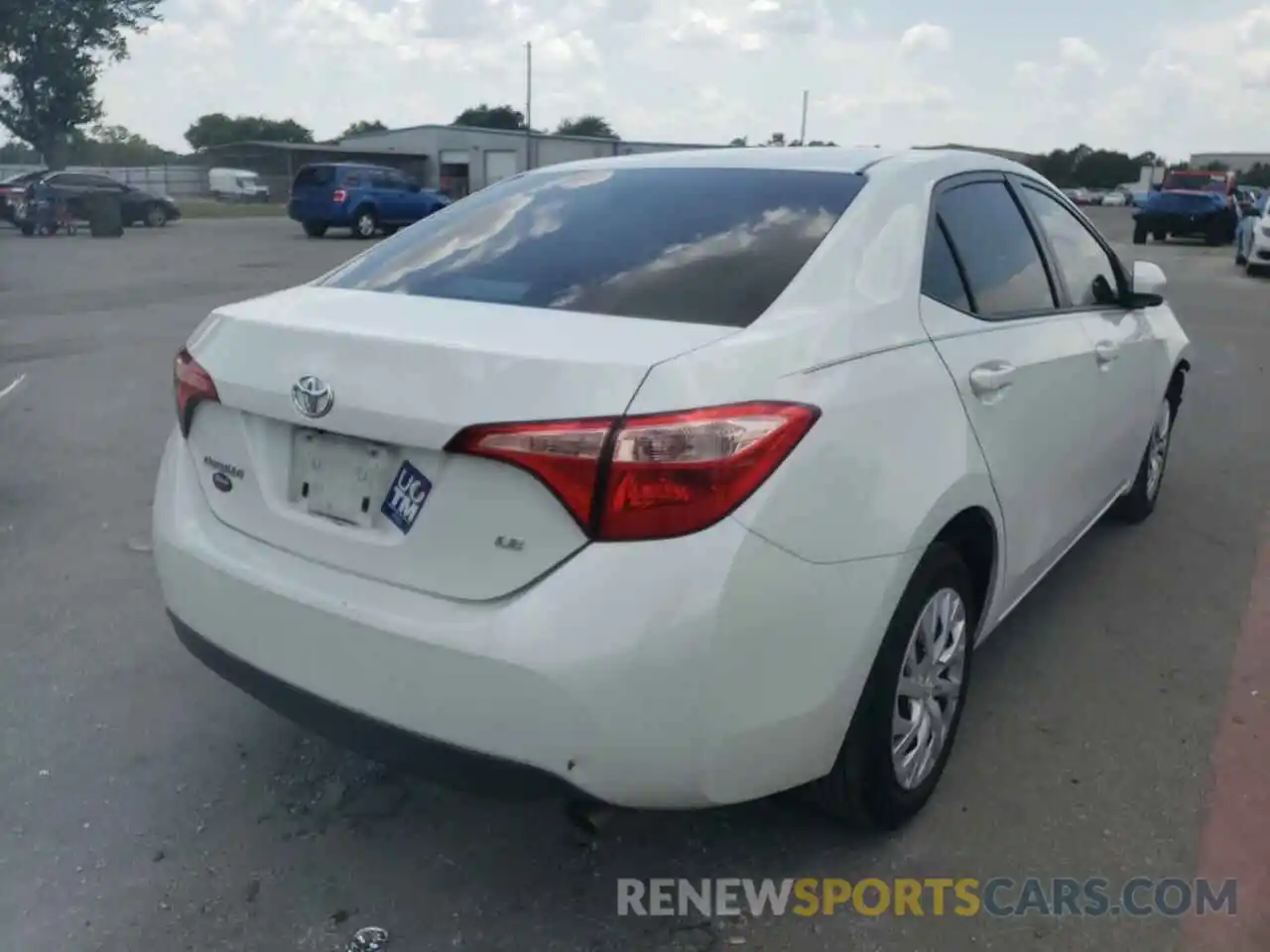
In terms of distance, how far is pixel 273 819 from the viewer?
2.93 meters

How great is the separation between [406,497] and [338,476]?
0.19 metres

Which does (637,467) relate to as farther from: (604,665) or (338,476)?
(338,476)

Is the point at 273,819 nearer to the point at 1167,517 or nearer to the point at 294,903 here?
the point at 294,903

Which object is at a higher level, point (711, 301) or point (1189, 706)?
point (711, 301)

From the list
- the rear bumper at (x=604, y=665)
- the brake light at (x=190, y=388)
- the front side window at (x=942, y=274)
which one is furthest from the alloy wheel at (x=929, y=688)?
the brake light at (x=190, y=388)

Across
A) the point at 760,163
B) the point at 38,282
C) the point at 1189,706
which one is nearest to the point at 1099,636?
the point at 1189,706

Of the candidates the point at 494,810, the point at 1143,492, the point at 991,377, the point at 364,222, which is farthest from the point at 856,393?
the point at 364,222

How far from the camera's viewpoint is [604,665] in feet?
6.95

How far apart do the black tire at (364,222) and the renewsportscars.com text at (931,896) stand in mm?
25942

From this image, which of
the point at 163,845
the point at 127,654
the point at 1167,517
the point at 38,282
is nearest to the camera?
the point at 163,845

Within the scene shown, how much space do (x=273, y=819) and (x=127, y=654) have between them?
4.02ft

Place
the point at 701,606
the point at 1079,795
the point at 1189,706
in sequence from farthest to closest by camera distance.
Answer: the point at 1189,706
the point at 1079,795
the point at 701,606

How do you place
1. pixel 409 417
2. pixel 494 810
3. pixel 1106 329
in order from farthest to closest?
pixel 1106 329
pixel 494 810
pixel 409 417

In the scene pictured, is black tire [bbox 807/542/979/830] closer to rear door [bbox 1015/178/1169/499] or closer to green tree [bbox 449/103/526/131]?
rear door [bbox 1015/178/1169/499]
